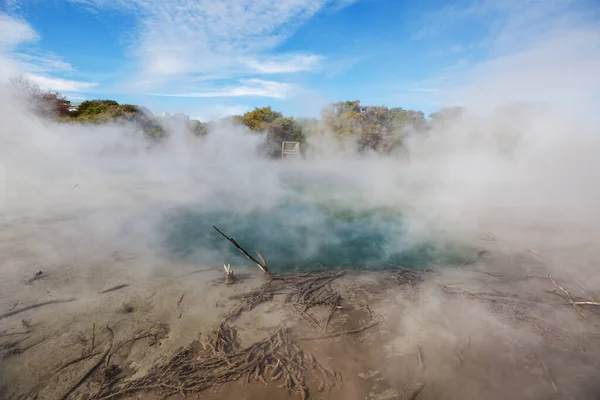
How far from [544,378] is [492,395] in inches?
35.4

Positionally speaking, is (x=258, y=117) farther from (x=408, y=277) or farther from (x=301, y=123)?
(x=408, y=277)

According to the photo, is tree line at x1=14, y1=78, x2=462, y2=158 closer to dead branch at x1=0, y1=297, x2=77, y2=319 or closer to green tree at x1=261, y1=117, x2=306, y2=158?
green tree at x1=261, y1=117, x2=306, y2=158

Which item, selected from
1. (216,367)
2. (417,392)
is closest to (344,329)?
(417,392)

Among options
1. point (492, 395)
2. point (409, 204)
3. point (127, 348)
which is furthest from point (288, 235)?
point (409, 204)

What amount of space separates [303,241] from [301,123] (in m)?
22.7

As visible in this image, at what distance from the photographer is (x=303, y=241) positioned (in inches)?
349

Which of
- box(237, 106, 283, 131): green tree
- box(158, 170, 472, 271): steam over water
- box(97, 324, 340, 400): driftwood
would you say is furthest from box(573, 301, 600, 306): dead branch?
box(237, 106, 283, 131): green tree

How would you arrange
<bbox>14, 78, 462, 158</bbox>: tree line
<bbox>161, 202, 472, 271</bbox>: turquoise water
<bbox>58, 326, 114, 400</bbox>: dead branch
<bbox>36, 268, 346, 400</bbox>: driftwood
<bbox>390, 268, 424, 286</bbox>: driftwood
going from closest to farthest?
<bbox>58, 326, 114, 400</bbox>: dead branch, <bbox>36, 268, 346, 400</bbox>: driftwood, <bbox>390, 268, 424, 286</bbox>: driftwood, <bbox>161, 202, 472, 271</bbox>: turquoise water, <bbox>14, 78, 462, 158</bbox>: tree line

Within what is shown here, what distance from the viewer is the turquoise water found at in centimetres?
764

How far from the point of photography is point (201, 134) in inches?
995

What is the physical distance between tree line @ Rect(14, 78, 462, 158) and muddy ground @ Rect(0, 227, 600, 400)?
18884mm

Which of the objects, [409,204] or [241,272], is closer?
[241,272]

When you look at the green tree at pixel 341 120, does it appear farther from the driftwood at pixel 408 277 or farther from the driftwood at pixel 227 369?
the driftwood at pixel 227 369

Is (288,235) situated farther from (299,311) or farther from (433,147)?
(433,147)
